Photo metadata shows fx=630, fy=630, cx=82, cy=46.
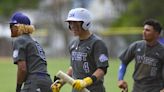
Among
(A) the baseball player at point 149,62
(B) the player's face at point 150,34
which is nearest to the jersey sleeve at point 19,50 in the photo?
(A) the baseball player at point 149,62

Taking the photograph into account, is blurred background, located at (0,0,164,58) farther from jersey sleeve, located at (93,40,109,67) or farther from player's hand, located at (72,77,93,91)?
player's hand, located at (72,77,93,91)

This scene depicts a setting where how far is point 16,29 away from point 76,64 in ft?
2.94

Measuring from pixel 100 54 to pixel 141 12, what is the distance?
30817mm

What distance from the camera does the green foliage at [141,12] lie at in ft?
121

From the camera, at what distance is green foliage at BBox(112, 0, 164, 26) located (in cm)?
3697

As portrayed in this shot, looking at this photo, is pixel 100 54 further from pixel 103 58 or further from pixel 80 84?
pixel 80 84

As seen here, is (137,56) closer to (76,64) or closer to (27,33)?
(76,64)

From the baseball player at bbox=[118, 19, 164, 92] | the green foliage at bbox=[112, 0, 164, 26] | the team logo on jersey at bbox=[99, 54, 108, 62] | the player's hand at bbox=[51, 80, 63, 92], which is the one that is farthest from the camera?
the green foliage at bbox=[112, 0, 164, 26]

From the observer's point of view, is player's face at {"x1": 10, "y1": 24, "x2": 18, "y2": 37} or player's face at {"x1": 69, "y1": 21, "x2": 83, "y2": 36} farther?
player's face at {"x1": 10, "y1": 24, "x2": 18, "y2": 37}

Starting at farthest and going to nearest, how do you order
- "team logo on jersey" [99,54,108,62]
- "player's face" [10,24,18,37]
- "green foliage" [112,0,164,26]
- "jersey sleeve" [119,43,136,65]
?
"green foliage" [112,0,164,26], "jersey sleeve" [119,43,136,65], "player's face" [10,24,18,37], "team logo on jersey" [99,54,108,62]

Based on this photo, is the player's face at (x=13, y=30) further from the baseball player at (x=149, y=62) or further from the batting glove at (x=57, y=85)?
the baseball player at (x=149, y=62)

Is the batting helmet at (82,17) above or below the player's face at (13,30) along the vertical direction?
above

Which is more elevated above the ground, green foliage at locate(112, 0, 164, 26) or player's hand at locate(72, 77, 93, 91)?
player's hand at locate(72, 77, 93, 91)

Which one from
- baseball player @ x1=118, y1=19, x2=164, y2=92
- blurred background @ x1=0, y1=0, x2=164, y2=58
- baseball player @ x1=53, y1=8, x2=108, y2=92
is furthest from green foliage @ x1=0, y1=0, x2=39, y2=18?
baseball player @ x1=53, y1=8, x2=108, y2=92
